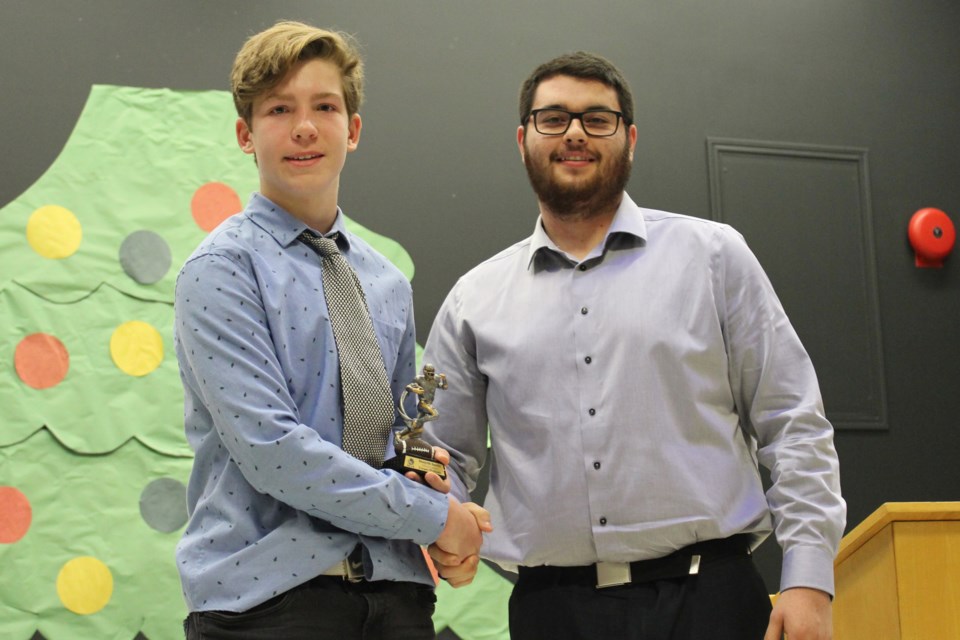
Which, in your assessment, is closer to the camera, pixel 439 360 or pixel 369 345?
pixel 369 345

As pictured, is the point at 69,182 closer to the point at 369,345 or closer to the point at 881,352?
the point at 369,345

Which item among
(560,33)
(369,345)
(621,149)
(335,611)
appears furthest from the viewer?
(560,33)

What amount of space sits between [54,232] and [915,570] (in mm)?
2355

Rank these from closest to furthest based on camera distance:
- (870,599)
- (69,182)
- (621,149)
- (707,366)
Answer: (707,366) < (621,149) < (870,599) < (69,182)

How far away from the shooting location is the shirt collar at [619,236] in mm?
2072

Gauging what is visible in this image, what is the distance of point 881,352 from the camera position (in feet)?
12.2

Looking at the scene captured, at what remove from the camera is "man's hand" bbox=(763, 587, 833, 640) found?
67.6 inches

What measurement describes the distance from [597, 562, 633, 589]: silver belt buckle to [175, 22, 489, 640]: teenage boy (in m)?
0.27

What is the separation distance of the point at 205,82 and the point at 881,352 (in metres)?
2.43

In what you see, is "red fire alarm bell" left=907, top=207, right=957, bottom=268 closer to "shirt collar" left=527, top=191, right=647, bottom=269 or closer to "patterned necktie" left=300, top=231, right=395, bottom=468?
"shirt collar" left=527, top=191, right=647, bottom=269

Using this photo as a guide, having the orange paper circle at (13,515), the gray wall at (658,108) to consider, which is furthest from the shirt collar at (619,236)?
the orange paper circle at (13,515)

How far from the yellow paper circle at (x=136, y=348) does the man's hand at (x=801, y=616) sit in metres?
1.91

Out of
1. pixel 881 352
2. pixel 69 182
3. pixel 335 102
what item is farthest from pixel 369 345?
pixel 881 352

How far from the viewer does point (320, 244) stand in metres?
1.69
